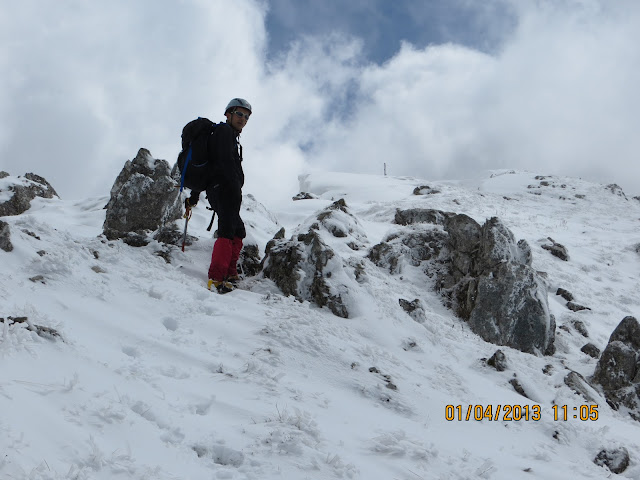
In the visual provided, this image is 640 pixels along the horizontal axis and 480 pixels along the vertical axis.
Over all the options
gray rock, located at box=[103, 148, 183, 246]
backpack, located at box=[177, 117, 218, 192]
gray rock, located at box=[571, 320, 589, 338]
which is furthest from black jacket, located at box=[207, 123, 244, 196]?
gray rock, located at box=[571, 320, 589, 338]

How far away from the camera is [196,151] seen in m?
6.10

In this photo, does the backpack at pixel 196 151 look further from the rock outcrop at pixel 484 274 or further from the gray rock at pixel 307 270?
the rock outcrop at pixel 484 274

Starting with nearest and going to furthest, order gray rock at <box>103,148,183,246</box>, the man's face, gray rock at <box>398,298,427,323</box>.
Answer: the man's face → gray rock at <box>398,298,427,323</box> → gray rock at <box>103,148,183,246</box>

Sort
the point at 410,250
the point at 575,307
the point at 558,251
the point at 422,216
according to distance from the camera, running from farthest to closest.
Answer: the point at 422,216 < the point at 558,251 < the point at 410,250 < the point at 575,307

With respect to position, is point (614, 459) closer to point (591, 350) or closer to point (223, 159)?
point (223, 159)

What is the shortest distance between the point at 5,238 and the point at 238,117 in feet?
10.9

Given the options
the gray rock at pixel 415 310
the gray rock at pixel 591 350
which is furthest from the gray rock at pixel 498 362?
the gray rock at pixel 591 350

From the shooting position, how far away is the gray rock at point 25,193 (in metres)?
17.2

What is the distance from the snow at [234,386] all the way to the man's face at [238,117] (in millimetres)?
2299

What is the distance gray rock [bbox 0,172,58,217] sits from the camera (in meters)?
17.2

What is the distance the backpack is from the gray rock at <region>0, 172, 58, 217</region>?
1433 centimetres

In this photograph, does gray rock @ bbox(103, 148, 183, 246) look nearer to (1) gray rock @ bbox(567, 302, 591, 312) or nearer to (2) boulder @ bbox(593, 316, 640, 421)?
(2) boulder @ bbox(593, 316, 640, 421)
